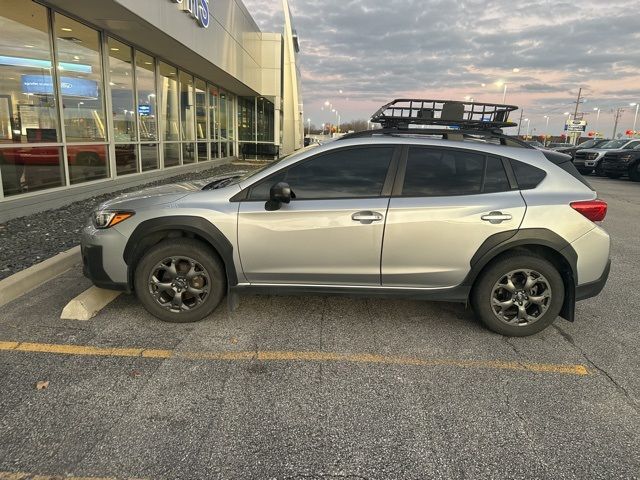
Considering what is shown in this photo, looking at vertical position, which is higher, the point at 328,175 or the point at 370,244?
the point at 328,175

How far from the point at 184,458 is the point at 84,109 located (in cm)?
874

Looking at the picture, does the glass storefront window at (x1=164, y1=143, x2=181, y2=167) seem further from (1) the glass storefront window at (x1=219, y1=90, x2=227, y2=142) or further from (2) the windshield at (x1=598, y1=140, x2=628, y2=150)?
(2) the windshield at (x1=598, y1=140, x2=628, y2=150)

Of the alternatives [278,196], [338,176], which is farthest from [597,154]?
[278,196]

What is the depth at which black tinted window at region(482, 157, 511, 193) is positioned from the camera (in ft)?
12.2

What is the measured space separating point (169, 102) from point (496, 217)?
495 inches

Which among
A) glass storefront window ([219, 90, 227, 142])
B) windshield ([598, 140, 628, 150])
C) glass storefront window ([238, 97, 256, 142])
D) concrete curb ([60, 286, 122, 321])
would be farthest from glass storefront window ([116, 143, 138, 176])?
windshield ([598, 140, 628, 150])

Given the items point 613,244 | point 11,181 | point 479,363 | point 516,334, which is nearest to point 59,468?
point 479,363

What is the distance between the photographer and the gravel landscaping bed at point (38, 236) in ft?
16.5

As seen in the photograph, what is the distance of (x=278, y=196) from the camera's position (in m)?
3.49

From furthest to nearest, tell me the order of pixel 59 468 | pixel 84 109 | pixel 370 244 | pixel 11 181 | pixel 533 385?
pixel 84 109, pixel 11 181, pixel 370 244, pixel 533 385, pixel 59 468

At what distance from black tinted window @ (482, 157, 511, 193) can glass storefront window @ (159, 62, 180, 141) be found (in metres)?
11.4

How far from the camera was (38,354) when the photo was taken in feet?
10.7

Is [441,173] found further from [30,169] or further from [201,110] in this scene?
[201,110]

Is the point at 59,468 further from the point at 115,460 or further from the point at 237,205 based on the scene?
the point at 237,205
